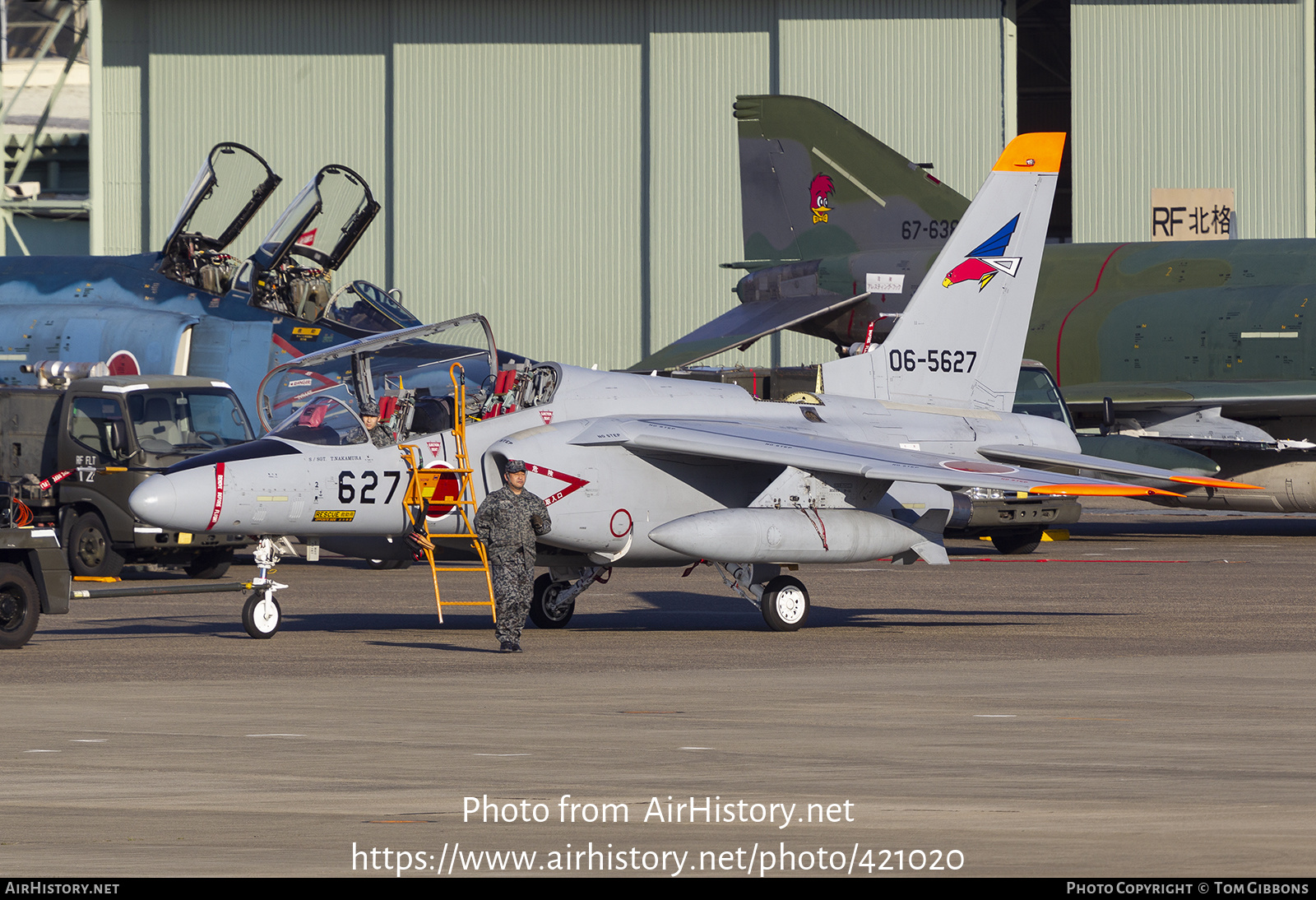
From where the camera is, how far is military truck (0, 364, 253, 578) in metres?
20.2

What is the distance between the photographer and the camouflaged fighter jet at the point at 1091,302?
2564 centimetres

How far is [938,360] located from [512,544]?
210 inches

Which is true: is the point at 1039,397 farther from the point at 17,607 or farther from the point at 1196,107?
the point at 1196,107

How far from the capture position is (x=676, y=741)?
8609mm

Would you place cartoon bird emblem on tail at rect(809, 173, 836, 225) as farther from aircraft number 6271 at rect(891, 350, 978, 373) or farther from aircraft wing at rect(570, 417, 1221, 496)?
aircraft wing at rect(570, 417, 1221, 496)

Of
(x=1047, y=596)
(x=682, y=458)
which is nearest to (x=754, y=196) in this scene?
(x=1047, y=596)

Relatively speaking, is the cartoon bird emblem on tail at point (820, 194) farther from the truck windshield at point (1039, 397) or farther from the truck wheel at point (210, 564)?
the truck wheel at point (210, 564)

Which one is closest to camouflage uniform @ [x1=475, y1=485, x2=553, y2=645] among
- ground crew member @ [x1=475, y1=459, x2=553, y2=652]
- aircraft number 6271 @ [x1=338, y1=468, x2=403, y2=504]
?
ground crew member @ [x1=475, y1=459, x2=553, y2=652]

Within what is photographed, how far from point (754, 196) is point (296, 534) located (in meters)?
19.4

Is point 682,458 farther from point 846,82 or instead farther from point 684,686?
point 846,82

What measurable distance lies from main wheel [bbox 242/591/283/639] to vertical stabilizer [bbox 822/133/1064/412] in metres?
5.99

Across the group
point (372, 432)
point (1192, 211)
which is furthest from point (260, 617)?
point (1192, 211)
